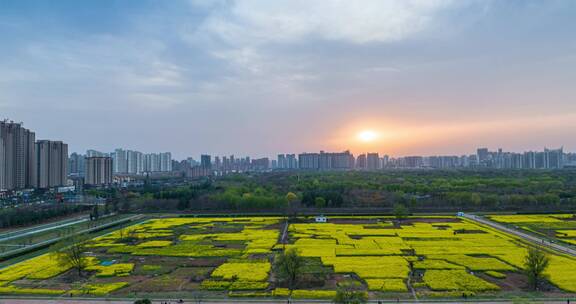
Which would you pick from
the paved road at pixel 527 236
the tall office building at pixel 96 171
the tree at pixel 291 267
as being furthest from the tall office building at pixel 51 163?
the paved road at pixel 527 236

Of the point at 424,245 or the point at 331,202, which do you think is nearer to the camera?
the point at 424,245

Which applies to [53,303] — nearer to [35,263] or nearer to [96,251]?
[35,263]

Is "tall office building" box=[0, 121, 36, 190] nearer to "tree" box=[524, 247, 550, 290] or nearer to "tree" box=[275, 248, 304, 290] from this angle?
"tree" box=[275, 248, 304, 290]

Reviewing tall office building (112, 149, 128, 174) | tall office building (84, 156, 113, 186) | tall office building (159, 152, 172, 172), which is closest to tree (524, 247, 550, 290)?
tall office building (84, 156, 113, 186)

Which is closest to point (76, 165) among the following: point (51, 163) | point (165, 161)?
point (165, 161)

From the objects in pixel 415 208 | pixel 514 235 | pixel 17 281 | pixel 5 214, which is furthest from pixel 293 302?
pixel 5 214

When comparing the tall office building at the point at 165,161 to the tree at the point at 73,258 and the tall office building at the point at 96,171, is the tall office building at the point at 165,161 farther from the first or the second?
the tree at the point at 73,258

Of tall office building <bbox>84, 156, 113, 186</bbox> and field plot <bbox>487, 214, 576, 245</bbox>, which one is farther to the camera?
tall office building <bbox>84, 156, 113, 186</bbox>
